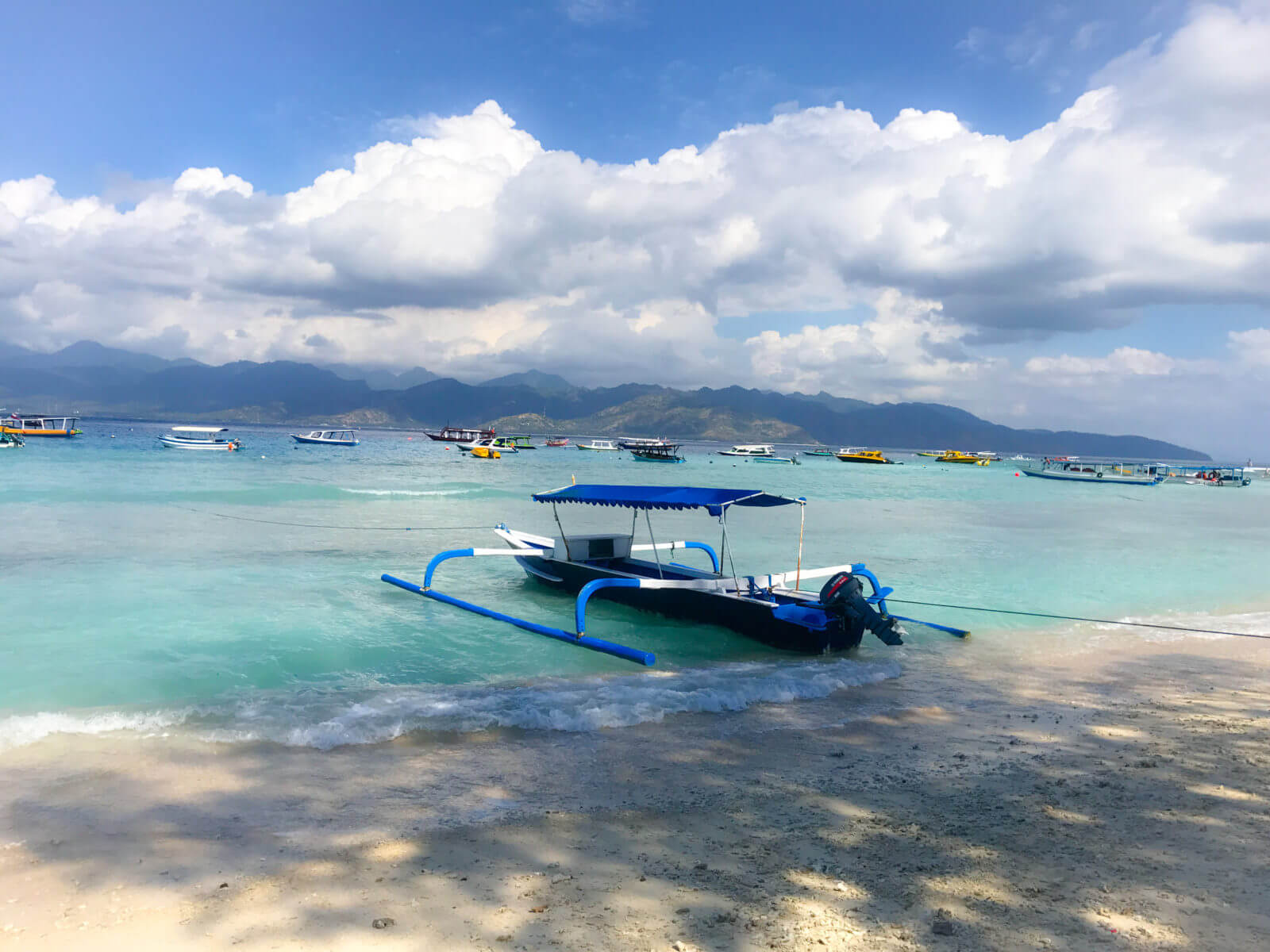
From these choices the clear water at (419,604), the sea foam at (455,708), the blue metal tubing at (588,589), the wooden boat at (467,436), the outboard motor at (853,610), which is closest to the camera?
the sea foam at (455,708)

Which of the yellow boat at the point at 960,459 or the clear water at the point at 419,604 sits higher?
the yellow boat at the point at 960,459

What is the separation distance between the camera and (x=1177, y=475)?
9894cm

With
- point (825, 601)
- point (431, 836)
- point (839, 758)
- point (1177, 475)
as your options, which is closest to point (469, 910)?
point (431, 836)

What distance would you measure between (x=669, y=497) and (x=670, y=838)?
8881 millimetres

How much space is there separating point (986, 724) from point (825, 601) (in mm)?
3500

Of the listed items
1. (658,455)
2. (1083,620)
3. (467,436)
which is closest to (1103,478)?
(658,455)

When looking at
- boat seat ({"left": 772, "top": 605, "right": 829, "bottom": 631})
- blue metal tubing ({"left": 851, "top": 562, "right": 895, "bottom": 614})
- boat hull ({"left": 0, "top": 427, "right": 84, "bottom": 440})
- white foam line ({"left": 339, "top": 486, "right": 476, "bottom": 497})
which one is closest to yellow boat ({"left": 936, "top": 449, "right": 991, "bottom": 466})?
white foam line ({"left": 339, "top": 486, "right": 476, "bottom": 497})

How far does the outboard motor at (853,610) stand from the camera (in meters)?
11.6

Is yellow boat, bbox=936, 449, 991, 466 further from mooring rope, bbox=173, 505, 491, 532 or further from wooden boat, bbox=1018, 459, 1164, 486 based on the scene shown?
mooring rope, bbox=173, 505, 491, 532

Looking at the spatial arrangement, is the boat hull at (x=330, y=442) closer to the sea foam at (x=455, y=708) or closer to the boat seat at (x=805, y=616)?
the sea foam at (x=455, y=708)

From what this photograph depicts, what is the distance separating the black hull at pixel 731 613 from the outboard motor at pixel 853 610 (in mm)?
192

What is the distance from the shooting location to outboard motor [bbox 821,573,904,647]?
1161 cm

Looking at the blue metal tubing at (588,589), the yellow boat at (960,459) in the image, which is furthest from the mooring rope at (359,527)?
the yellow boat at (960,459)

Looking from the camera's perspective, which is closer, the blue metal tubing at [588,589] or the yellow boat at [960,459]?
the blue metal tubing at [588,589]
